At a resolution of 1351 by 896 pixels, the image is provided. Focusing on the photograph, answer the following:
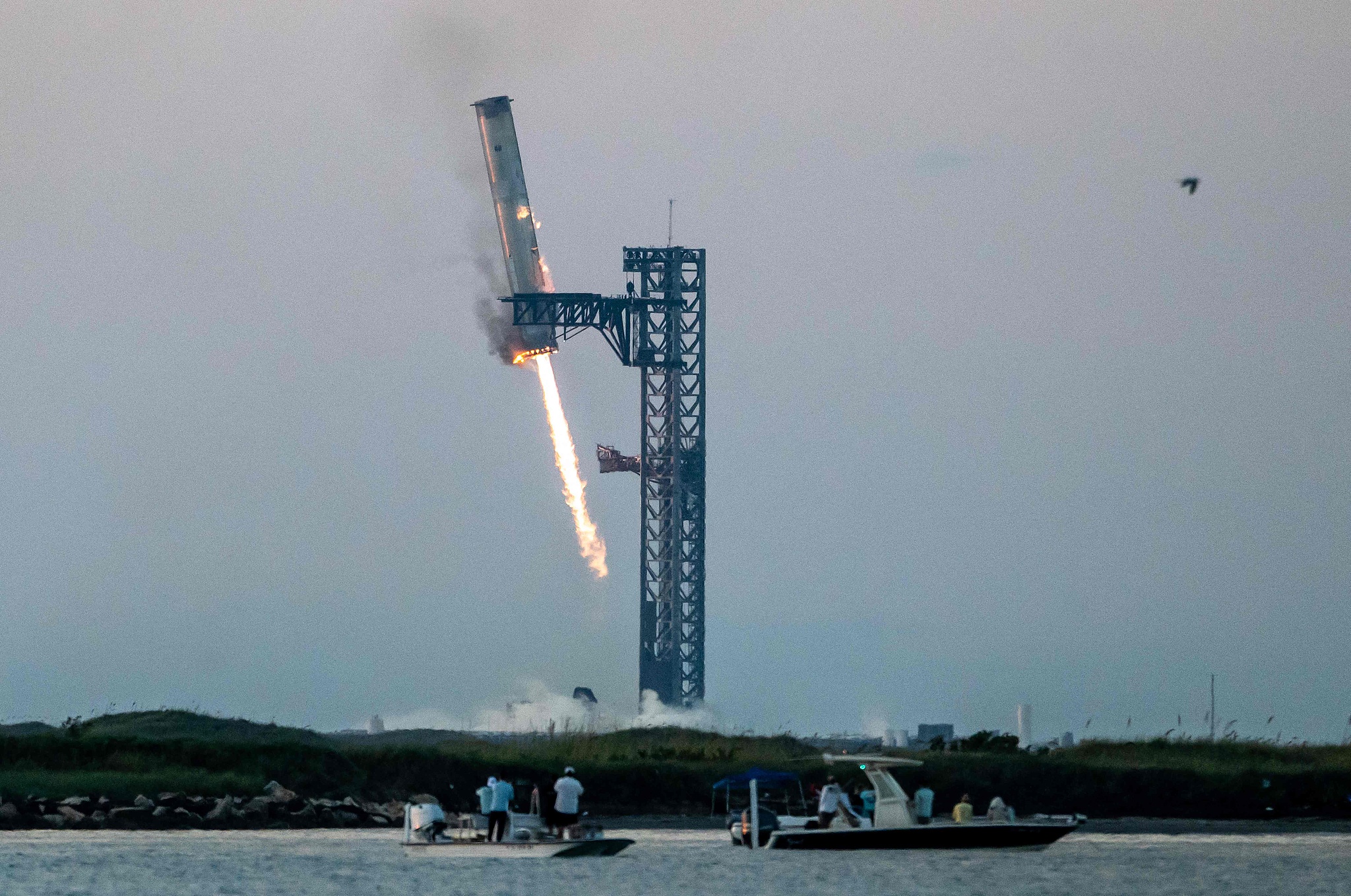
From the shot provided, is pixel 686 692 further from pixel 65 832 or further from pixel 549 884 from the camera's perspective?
pixel 549 884

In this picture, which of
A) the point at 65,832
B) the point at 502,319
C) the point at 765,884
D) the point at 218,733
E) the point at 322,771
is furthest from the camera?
the point at 502,319

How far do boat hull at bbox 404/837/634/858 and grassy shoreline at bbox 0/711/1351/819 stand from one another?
464 inches

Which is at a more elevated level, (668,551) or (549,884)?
(668,551)

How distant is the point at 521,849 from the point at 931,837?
28.7 ft

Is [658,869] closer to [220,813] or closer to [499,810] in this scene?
[499,810]

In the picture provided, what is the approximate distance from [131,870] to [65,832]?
10.8 meters

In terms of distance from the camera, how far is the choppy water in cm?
5019

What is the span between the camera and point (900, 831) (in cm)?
5428

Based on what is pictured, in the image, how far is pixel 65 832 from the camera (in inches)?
2459

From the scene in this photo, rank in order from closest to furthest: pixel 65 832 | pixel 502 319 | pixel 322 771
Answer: pixel 65 832 → pixel 322 771 → pixel 502 319

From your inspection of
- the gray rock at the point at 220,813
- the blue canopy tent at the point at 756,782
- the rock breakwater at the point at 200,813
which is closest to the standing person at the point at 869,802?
the blue canopy tent at the point at 756,782

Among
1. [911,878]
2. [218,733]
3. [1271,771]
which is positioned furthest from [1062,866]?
[218,733]

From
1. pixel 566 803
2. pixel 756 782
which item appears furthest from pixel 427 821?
pixel 756 782

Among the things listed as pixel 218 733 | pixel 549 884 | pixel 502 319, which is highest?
pixel 502 319
